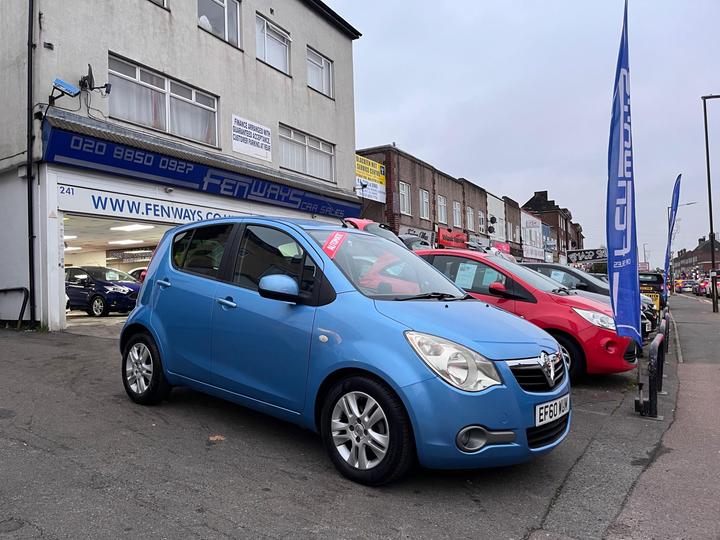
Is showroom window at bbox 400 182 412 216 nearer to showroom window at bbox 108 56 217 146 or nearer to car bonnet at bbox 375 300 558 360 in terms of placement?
showroom window at bbox 108 56 217 146

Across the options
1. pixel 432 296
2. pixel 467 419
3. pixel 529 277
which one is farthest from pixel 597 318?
pixel 467 419

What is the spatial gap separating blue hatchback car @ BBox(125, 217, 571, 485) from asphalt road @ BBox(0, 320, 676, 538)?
0.28 metres

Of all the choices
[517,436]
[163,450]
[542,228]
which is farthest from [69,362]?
[542,228]

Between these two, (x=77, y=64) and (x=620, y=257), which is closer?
(x=620, y=257)

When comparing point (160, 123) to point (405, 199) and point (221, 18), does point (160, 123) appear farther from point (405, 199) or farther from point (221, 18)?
point (405, 199)

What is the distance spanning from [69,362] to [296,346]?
16.2 feet

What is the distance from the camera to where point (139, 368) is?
5.10 metres

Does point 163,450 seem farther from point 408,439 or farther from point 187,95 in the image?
point 187,95

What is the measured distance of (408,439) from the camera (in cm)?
326

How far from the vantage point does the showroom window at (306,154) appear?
55.5ft

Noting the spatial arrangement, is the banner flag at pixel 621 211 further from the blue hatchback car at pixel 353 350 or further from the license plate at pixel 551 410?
the license plate at pixel 551 410

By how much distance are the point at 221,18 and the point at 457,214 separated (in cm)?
2061

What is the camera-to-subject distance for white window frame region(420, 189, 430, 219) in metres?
27.5

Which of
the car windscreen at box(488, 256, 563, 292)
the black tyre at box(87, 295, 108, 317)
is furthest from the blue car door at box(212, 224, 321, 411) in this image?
the black tyre at box(87, 295, 108, 317)
